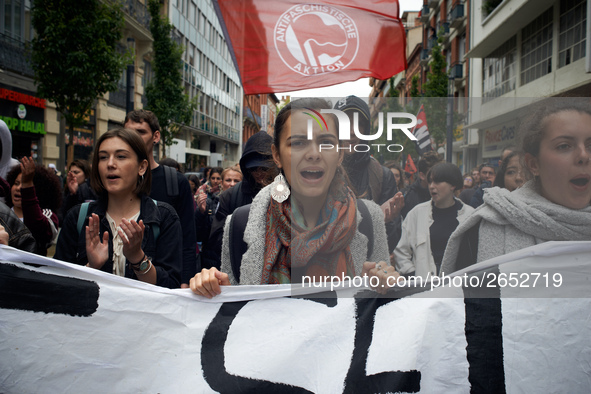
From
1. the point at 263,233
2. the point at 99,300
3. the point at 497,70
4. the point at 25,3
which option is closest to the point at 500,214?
the point at 263,233

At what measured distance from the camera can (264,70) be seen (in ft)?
12.4

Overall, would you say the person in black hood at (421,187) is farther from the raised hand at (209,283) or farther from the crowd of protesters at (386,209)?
the raised hand at (209,283)

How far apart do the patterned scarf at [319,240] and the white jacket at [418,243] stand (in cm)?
18

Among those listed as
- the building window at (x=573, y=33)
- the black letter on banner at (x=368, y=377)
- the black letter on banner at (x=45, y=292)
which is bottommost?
the black letter on banner at (x=368, y=377)

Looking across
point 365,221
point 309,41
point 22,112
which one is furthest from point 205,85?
point 365,221

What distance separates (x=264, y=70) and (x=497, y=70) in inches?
720

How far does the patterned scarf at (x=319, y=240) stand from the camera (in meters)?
1.75

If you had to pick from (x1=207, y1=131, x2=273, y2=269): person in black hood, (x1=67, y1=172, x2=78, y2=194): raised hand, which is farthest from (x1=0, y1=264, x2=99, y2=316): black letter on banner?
(x1=67, y1=172, x2=78, y2=194): raised hand

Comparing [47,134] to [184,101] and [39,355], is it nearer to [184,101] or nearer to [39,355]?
[184,101]

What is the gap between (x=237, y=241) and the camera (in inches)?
78.1

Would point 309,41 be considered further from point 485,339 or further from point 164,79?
point 164,79

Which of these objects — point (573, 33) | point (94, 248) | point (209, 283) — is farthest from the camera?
point (573, 33)

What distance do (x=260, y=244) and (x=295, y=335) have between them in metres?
0.37

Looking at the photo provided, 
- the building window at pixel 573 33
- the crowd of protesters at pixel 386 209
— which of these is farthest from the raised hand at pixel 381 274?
the building window at pixel 573 33
